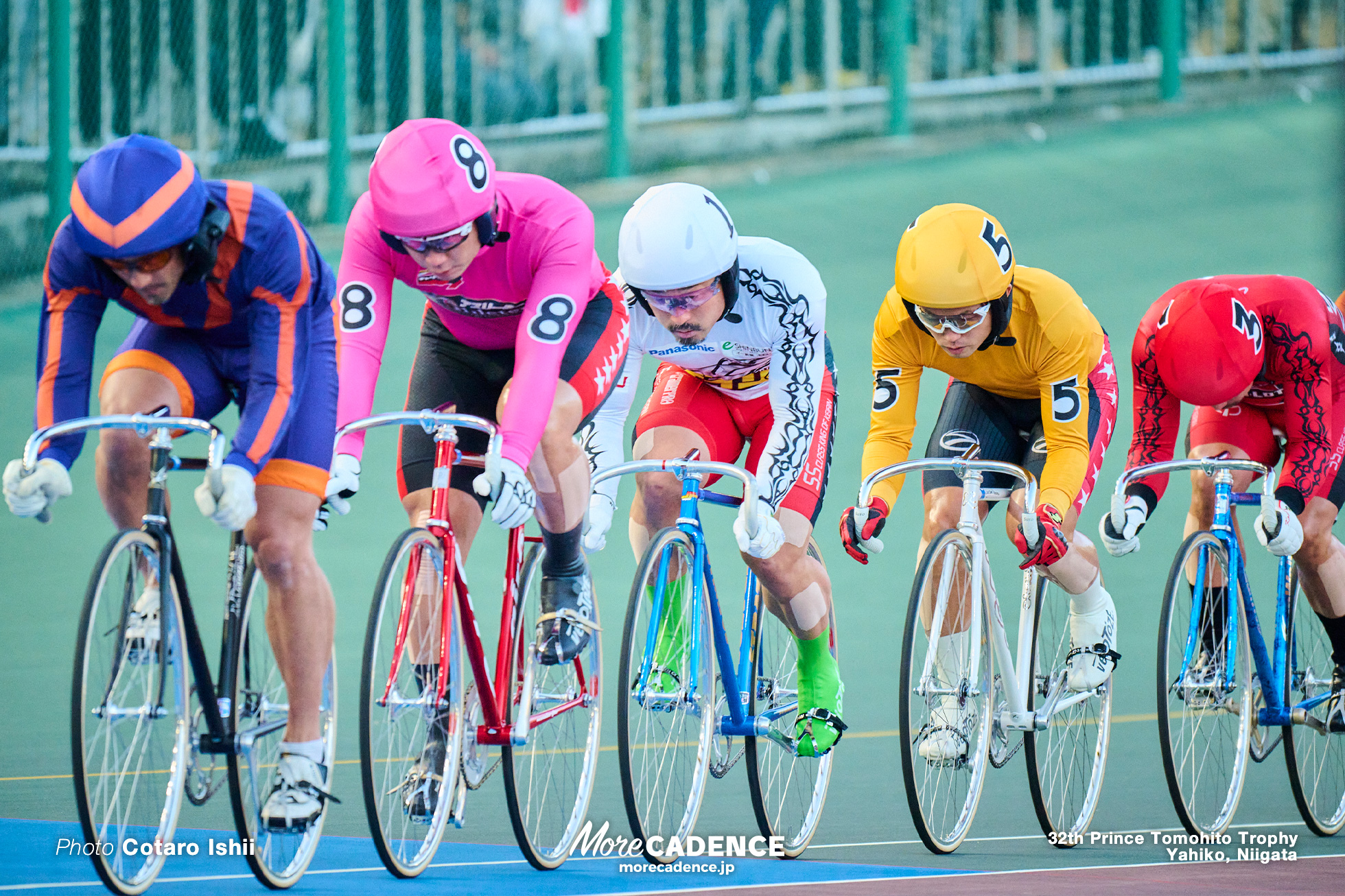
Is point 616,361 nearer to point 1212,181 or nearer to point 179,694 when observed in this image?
point 179,694

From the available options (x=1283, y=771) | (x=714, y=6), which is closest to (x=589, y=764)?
(x=1283, y=771)

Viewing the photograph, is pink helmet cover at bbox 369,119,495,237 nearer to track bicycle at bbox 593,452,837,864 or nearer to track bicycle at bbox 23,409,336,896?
track bicycle at bbox 23,409,336,896

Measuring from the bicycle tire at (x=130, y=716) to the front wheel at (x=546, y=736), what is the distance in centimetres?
81

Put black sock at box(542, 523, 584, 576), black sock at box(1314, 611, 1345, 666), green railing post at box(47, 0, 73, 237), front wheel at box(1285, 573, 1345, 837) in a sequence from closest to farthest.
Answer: black sock at box(542, 523, 584, 576)
front wheel at box(1285, 573, 1345, 837)
black sock at box(1314, 611, 1345, 666)
green railing post at box(47, 0, 73, 237)

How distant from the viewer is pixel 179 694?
12.9ft

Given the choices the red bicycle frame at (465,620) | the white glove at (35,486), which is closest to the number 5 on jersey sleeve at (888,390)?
the red bicycle frame at (465,620)

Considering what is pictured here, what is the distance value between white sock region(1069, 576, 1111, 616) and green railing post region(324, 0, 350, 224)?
682 centimetres

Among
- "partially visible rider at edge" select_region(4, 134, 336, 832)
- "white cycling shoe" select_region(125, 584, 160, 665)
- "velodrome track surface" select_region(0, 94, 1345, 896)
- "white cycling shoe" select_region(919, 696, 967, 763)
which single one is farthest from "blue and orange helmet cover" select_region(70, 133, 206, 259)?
"white cycling shoe" select_region(919, 696, 967, 763)

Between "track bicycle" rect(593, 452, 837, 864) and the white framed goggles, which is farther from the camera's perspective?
the white framed goggles

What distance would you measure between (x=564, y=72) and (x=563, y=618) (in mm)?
7847

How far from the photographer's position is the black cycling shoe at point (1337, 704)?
5.55 metres

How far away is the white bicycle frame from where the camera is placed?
489 cm

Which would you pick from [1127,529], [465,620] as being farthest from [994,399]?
[465,620]

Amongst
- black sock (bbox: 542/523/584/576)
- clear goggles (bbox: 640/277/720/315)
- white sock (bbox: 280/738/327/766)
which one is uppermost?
clear goggles (bbox: 640/277/720/315)
